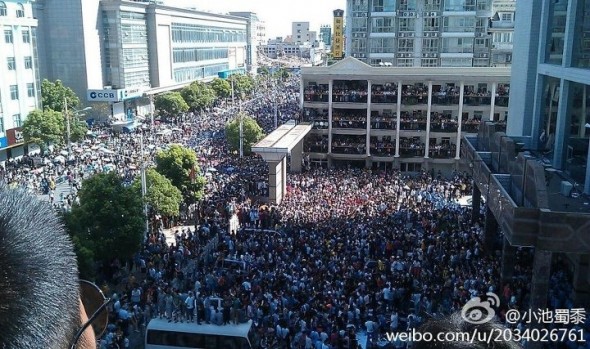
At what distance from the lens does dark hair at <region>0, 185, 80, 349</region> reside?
2092 mm

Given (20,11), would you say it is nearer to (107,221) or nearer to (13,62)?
(13,62)

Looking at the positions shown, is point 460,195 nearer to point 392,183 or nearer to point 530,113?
point 392,183

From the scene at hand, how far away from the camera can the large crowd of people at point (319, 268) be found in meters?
16.4

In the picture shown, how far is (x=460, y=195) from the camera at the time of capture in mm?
35094

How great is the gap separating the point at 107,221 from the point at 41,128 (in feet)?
87.1

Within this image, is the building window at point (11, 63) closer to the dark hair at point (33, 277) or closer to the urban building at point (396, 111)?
the urban building at point (396, 111)

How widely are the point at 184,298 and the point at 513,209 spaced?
34.1 feet

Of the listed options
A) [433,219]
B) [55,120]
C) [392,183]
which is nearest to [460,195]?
[392,183]

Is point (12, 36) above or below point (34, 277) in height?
above

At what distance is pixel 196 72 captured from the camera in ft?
293

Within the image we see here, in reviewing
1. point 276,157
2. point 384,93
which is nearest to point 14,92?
point 276,157

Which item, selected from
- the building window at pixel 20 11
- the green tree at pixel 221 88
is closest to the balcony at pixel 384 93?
the building window at pixel 20 11

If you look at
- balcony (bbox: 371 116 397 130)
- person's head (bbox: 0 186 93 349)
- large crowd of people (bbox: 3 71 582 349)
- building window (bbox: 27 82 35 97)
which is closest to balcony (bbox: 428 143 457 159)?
balcony (bbox: 371 116 397 130)

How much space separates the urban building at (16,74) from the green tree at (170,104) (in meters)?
19.4
